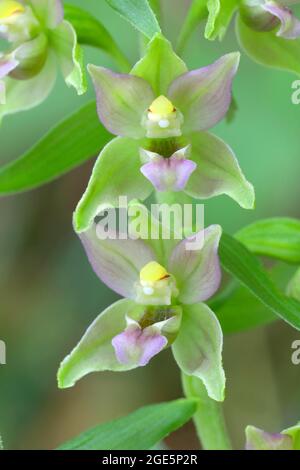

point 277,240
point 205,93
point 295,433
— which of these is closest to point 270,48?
point 205,93

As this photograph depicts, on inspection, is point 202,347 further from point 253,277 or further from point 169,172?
point 169,172

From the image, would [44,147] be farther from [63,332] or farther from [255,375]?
[255,375]

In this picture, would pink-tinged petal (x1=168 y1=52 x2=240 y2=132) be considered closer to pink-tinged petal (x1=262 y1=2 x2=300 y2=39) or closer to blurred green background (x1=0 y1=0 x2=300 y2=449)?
pink-tinged petal (x1=262 y1=2 x2=300 y2=39)

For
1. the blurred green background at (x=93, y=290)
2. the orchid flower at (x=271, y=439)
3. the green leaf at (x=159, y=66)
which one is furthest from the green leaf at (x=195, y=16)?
the blurred green background at (x=93, y=290)

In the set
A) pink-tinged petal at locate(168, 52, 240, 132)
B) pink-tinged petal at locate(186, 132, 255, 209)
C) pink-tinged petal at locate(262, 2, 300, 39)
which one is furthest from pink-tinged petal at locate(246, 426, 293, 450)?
pink-tinged petal at locate(262, 2, 300, 39)

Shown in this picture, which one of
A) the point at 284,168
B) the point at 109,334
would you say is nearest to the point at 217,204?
the point at 284,168
